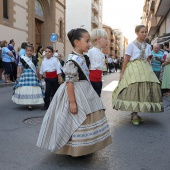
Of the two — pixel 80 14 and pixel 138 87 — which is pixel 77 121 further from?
pixel 80 14

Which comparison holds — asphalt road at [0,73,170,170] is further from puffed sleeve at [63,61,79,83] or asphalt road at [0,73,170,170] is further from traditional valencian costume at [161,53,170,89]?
traditional valencian costume at [161,53,170,89]

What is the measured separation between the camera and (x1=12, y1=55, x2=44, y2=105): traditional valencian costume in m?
7.27

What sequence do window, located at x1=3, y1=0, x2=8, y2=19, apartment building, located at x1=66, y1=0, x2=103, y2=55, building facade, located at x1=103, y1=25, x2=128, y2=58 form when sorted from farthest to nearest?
building facade, located at x1=103, y1=25, x2=128, y2=58 → apartment building, located at x1=66, y1=0, x2=103, y2=55 → window, located at x1=3, y1=0, x2=8, y2=19

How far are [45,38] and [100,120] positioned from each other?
84.6 feet

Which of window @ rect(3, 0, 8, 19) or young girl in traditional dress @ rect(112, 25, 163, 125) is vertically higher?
window @ rect(3, 0, 8, 19)

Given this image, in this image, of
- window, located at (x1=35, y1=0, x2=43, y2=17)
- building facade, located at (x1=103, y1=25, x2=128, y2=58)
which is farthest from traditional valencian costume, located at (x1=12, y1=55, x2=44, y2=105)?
building facade, located at (x1=103, y1=25, x2=128, y2=58)

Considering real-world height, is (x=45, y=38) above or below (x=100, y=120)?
above

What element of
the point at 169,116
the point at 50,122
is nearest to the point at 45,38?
the point at 169,116

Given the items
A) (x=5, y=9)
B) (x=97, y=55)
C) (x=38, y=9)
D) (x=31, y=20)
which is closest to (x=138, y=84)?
(x=97, y=55)

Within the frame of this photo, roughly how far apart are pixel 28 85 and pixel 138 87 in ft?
10.0

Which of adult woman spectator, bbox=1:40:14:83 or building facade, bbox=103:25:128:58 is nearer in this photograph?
adult woman spectator, bbox=1:40:14:83

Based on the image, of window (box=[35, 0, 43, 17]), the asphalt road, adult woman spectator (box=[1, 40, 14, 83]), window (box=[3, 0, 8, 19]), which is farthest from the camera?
window (box=[35, 0, 43, 17])

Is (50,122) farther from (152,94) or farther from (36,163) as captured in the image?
(152,94)

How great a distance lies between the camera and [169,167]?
3482mm
